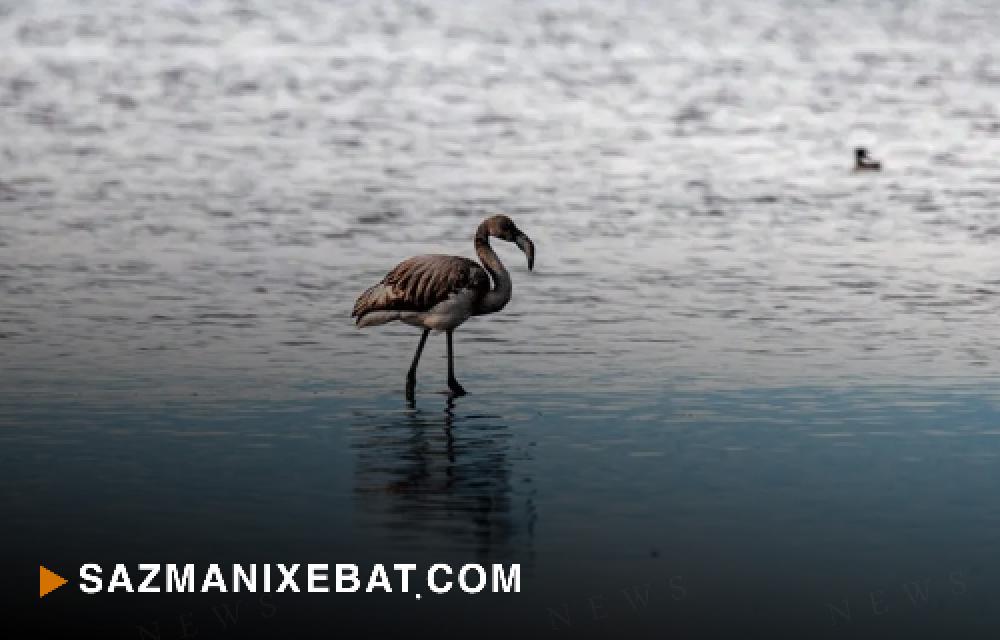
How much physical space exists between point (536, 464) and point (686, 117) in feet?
96.1

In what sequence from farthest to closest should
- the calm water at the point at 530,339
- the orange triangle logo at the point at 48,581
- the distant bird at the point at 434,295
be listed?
1. the distant bird at the point at 434,295
2. the calm water at the point at 530,339
3. the orange triangle logo at the point at 48,581

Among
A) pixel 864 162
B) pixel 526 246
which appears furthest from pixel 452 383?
pixel 864 162

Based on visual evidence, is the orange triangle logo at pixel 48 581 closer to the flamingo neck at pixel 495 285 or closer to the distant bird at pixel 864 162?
the flamingo neck at pixel 495 285

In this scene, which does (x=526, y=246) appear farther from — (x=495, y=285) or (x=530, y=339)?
(x=530, y=339)

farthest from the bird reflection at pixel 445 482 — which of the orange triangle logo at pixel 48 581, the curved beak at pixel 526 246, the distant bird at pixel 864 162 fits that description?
the distant bird at pixel 864 162

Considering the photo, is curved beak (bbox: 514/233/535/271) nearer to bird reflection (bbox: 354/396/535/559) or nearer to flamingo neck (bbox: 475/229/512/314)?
flamingo neck (bbox: 475/229/512/314)

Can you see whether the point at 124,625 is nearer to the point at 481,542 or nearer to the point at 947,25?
the point at 481,542

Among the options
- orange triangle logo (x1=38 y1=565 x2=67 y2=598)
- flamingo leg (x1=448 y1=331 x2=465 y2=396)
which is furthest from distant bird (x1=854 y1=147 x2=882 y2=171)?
orange triangle logo (x1=38 y1=565 x2=67 y2=598)

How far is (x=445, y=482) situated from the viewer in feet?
43.0

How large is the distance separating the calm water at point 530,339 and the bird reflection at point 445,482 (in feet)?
0.14

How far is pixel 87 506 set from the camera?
12.3 m

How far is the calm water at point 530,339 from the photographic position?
11.1 meters

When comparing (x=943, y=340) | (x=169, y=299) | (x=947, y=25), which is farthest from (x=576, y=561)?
(x=947, y=25)

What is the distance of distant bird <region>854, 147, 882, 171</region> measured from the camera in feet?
120
